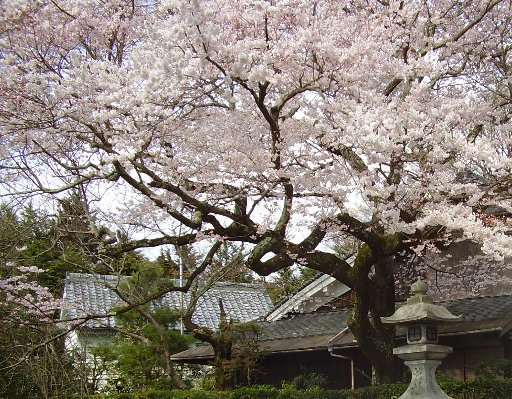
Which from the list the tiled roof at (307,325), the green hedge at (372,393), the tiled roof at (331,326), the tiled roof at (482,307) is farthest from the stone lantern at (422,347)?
the tiled roof at (307,325)

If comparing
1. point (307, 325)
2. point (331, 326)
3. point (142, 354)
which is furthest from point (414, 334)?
point (142, 354)

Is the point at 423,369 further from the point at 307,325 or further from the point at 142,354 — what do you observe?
the point at 142,354

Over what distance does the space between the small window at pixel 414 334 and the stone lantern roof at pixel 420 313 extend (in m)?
0.13

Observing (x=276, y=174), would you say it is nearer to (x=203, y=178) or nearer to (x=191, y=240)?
(x=203, y=178)

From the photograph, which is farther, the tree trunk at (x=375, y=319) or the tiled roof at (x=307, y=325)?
the tiled roof at (x=307, y=325)

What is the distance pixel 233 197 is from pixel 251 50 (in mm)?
2433

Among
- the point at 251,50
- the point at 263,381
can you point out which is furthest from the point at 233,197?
the point at 263,381

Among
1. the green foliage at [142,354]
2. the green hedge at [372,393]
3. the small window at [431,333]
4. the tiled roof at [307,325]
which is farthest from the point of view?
the green foliage at [142,354]

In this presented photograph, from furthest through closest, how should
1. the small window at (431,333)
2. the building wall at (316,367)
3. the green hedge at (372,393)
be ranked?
the building wall at (316,367), the green hedge at (372,393), the small window at (431,333)

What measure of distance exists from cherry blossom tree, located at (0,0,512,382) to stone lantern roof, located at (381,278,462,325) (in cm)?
93

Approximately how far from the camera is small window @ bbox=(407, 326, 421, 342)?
28.5 ft

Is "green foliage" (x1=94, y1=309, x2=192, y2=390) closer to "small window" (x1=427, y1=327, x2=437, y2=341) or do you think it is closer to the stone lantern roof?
the stone lantern roof

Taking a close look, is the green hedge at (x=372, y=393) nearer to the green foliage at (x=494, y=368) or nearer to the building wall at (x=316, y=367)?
the green foliage at (x=494, y=368)

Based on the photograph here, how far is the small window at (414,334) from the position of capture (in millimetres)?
8680
